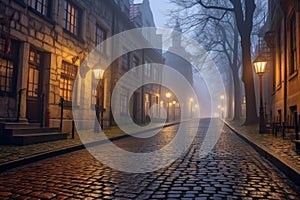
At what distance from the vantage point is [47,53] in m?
11.7

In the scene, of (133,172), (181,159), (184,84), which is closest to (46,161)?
(133,172)

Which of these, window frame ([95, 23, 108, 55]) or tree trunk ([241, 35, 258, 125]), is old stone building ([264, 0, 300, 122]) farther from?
window frame ([95, 23, 108, 55])

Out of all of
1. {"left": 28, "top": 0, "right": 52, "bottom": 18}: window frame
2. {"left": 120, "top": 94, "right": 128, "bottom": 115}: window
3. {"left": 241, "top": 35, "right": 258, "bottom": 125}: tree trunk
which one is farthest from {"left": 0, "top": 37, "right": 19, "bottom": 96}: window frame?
{"left": 241, "top": 35, "right": 258, "bottom": 125}: tree trunk

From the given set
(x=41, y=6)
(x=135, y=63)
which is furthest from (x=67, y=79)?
(x=135, y=63)

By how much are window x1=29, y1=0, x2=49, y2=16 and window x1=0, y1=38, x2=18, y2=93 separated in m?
1.94

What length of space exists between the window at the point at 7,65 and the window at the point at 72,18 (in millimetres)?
4167

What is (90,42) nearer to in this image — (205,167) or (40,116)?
(40,116)

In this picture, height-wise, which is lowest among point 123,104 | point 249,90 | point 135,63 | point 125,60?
point 123,104

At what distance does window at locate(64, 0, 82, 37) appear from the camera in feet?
44.6

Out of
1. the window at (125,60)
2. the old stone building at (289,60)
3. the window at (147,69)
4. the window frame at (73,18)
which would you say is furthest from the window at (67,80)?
the window at (147,69)

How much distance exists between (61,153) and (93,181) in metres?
3.14

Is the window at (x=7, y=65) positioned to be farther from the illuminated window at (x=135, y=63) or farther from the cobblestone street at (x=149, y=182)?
the illuminated window at (x=135, y=63)

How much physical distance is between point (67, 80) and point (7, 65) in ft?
12.3

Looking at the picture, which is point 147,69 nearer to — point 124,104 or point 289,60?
point 124,104
